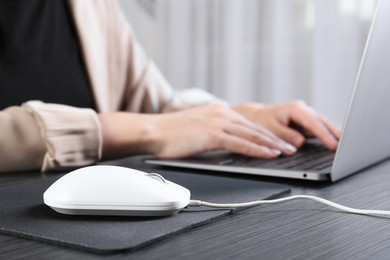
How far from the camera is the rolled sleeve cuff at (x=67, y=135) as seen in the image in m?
0.74

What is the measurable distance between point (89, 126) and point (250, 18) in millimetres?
1569

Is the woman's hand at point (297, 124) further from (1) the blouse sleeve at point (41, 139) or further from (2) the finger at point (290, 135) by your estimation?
(1) the blouse sleeve at point (41, 139)

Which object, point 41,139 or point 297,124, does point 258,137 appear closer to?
point 297,124

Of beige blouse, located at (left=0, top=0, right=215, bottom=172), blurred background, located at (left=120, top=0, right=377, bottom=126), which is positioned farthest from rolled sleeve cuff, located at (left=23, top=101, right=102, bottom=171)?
blurred background, located at (left=120, top=0, right=377, bottom=126)

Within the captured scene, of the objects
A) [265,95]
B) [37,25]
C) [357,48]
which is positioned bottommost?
[265,95]

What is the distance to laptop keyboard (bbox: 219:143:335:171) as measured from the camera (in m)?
A: 0.68

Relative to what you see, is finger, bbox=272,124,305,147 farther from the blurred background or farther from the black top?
the blurred background

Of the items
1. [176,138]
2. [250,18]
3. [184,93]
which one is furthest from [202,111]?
[250,18]

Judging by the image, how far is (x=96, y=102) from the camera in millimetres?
1220

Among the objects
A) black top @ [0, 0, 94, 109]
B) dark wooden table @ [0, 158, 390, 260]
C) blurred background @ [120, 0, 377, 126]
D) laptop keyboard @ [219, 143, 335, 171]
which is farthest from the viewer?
blurred background @ [120, 0, 377, 126]

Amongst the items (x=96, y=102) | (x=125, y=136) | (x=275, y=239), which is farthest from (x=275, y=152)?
(x=96, y=102)

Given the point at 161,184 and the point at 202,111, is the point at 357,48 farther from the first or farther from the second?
the point at 161,184

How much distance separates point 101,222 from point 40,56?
0.80 metres

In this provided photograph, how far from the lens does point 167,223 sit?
1.42ft
